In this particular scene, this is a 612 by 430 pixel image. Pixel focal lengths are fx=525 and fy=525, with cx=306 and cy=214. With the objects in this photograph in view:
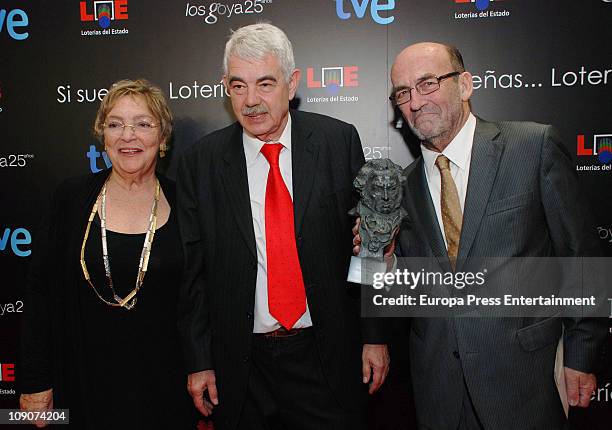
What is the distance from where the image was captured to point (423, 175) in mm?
2268

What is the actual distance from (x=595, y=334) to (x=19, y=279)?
3.41 meters

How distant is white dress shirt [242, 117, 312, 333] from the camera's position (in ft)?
7.31

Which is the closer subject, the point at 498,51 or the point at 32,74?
the point at 498,51

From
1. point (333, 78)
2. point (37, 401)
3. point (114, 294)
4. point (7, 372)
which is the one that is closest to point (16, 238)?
point (7, 372)

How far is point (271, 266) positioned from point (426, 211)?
68cm

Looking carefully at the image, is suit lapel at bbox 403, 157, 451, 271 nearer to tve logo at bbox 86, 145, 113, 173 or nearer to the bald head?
the bald head

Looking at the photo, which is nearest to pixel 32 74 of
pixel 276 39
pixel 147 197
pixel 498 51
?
pixel 147 197

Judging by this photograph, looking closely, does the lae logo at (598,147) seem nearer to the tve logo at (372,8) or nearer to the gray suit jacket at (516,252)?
the gray suit jacket at (516,252)

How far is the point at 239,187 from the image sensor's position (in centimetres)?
223

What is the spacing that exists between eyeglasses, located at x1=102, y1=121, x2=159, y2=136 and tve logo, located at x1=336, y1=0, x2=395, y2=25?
1.44 meters

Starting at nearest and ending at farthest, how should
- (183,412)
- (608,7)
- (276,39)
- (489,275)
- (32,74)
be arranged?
(489,275) → (276,39) → (183,412) → (608,7) → (32,74)

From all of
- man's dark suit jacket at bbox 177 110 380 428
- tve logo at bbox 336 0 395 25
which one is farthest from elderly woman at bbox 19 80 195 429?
tve logo at bbox 336 0 395 25

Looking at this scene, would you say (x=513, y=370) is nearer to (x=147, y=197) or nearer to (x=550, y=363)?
(x=550, y=363)

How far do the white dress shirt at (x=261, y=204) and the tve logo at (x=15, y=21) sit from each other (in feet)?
6.98
